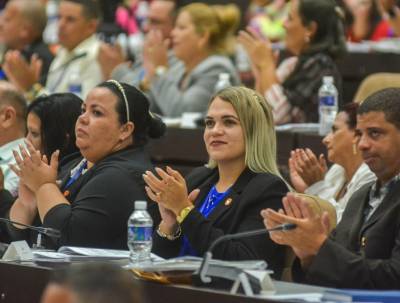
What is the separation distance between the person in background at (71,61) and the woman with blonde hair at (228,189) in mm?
3356

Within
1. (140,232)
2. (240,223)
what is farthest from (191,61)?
(140,232)

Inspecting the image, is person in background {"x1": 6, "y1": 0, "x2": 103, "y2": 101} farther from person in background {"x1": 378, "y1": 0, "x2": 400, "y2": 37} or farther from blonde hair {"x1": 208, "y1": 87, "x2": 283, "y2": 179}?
blonde hair {"x1": 208, "y1": 87, "x2": 283, "y2": 179}

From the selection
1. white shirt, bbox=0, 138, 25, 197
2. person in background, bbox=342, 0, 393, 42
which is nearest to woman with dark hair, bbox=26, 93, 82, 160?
white shirt, bbox=0, 138, 25, 197

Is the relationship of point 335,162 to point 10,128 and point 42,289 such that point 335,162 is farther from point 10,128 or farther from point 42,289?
point 42,289

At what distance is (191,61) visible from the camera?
7.84 metres

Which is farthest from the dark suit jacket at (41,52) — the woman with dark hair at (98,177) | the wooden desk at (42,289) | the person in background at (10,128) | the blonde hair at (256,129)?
the wooden desk at (42,289)

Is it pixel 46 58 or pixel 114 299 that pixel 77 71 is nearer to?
pixel 46 58

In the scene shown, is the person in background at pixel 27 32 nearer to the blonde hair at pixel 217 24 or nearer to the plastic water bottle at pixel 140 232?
the blonde hair at pixel 217 24

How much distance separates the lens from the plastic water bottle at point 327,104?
6.17 meters

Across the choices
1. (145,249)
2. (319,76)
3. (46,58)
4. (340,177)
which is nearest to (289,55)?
(319,76)

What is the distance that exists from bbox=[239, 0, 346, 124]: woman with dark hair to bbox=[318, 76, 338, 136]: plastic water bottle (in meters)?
0.15

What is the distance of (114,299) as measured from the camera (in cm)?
222

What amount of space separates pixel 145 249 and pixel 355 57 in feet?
13.7

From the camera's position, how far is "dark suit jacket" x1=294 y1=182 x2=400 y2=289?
3.74 metres
